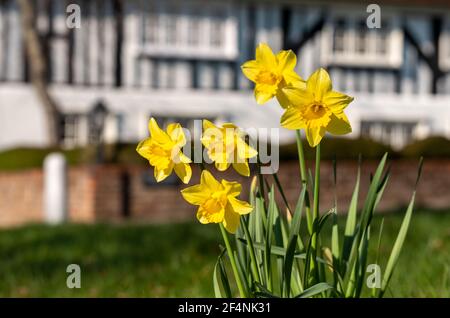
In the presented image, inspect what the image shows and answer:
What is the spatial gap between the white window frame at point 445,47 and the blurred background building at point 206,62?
3cm

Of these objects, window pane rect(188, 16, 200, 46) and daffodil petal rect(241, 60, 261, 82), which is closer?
daffodil petal rect(241, 60, 261, 82)

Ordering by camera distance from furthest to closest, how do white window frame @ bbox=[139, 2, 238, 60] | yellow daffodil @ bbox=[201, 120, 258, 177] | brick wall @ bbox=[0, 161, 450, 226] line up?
white window frame @ bbox=[139, 2, 238, 60] < brick wall @ bbox=[0, 161, 450, 226] < yellow daffodil @ bbox=[201, 120, 258, 177]

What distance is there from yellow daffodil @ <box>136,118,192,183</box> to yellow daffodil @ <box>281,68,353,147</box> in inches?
15.3

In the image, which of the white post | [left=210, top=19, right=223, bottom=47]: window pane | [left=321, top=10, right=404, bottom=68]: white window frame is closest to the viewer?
the white post

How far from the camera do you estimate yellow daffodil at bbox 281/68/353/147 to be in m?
2.68

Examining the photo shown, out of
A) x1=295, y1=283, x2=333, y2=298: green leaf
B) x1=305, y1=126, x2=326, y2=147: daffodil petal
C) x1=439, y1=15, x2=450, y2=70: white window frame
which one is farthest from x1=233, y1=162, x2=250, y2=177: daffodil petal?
x1=439, y1=15, x2=450, y2=70: white window frame

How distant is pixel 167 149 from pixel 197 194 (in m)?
0.21

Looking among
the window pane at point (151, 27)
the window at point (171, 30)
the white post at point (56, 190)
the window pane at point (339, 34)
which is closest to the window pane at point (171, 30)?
the window at point (171, 30)

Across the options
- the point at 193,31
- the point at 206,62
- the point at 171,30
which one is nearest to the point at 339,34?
the point at 206,62

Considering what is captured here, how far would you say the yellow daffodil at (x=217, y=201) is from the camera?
8.83 feet

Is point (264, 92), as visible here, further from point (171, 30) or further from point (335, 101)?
point (171, 30)

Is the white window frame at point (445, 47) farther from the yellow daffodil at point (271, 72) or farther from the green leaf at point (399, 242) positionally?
the yellow daffodil at point (271, 72)

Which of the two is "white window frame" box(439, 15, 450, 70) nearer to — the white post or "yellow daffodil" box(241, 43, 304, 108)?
the white post

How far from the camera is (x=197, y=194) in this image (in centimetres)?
271
